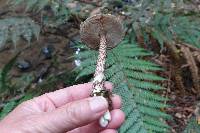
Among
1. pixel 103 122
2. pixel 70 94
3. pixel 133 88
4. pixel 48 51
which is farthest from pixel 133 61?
pixel 48 51

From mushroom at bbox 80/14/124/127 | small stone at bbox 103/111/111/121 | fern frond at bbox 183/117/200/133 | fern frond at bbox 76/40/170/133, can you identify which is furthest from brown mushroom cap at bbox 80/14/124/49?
fern frond at bbox 183/117/200/133

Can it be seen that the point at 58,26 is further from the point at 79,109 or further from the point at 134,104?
the point at 79,109

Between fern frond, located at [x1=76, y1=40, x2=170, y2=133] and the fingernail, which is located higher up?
the fingernail

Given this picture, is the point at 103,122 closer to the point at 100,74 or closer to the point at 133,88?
the point at 100,74

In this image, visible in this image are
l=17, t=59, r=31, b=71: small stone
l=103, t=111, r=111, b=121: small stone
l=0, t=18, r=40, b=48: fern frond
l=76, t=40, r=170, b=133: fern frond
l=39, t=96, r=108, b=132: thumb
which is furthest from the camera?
l=17, t=59, r=31, b=71: small stone

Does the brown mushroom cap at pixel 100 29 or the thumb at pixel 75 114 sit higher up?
the brown mushroom cap at pixel 100 29

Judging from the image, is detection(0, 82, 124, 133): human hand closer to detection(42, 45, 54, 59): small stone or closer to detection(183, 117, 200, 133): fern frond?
detection(183, 117, 200, 133): fern frond

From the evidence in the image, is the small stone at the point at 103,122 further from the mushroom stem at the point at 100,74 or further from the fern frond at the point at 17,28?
the fern frond at the point at 17,28

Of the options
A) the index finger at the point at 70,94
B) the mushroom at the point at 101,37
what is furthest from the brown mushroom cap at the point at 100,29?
the index finger at the point at 70,94
